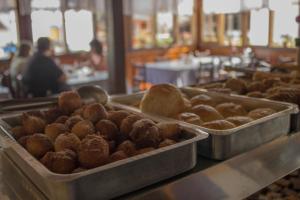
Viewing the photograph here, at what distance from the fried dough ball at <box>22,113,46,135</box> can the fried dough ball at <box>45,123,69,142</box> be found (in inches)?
2.0

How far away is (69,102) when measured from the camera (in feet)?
3.34

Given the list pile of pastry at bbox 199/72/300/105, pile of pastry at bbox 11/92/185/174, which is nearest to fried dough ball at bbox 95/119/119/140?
pile of pastry at bbox 11/92/185/174

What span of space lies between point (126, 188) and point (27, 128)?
34 cm

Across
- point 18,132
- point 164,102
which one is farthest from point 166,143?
point 18,132

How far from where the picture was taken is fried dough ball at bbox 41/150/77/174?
2.30ft

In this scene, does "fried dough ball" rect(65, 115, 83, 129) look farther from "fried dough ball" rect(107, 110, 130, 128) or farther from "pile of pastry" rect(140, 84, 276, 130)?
"pile of pastry" rect(140, 84, 276, 130)

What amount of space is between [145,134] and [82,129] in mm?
154

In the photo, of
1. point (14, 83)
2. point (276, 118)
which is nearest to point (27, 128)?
point (276, 118)

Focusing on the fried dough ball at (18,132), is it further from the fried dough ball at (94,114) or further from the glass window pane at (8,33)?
the glass window pane at (8,33)

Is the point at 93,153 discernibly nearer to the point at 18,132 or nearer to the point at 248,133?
the point at 18,132

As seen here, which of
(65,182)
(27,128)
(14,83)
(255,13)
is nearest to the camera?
(65,182)

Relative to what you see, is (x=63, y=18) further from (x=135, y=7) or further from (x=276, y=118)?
(x=276, y=118)

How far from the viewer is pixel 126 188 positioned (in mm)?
716

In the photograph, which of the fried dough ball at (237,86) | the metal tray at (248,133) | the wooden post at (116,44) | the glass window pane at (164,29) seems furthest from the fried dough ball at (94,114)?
the glass window pane at (164,29)
